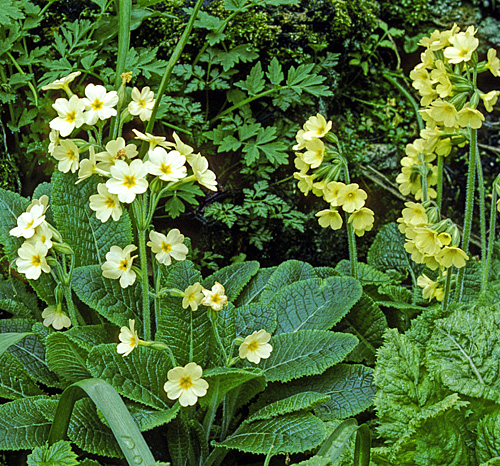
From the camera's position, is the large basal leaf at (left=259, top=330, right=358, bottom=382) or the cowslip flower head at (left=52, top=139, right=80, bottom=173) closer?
the cowslip flower head at (left=52, top=139, right=80, bottom=173)

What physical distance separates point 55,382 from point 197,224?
1.07 meters

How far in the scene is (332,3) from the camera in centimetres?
284

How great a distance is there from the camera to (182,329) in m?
1.79

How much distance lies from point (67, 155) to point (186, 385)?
29.6 inches

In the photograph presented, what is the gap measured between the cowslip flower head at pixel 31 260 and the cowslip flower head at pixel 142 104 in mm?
501

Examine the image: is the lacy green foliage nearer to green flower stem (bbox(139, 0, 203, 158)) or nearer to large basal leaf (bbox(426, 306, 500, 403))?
large basal leaf (bbox(426, 306, 500, 403))

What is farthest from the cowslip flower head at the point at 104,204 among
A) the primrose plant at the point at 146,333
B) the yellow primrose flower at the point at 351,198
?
the yellow primrose flower at the point at 351,198

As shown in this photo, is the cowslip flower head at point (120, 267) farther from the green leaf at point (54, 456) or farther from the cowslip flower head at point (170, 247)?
the green leaf at point (54, 456)

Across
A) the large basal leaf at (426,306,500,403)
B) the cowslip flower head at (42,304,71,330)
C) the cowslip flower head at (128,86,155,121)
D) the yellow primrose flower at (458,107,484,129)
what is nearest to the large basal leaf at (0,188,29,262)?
the cowslip flower head at (42,304,71,330)

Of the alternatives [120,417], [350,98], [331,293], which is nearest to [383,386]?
[331,293]

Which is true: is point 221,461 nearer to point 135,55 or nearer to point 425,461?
point 425,461

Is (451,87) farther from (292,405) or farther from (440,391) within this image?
(292,405)

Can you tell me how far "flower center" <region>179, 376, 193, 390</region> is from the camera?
157 cm

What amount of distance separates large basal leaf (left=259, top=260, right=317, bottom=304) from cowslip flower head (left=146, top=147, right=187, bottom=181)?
787 mm
